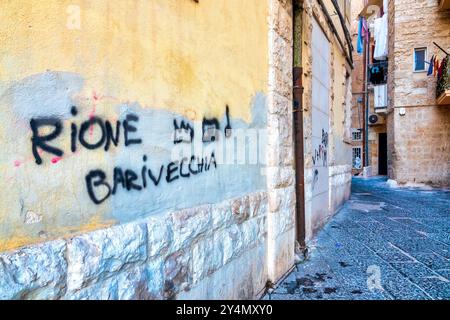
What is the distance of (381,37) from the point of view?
60.0 ft

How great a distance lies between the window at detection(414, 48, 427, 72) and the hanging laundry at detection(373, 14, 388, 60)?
8.93 ft

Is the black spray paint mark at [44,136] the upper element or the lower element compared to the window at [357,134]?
lower

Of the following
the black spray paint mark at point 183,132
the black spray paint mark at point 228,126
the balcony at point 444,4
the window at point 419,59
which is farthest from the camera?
the window at point 419,59

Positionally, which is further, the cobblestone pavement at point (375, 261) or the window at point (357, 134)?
the window at point (357, 134)

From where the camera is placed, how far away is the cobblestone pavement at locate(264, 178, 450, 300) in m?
3.38

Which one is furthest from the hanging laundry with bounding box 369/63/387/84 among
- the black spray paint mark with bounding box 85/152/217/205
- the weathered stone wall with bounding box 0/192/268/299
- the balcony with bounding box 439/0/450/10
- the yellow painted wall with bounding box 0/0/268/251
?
the black spray paint mark with bounding box 85/152/217/205

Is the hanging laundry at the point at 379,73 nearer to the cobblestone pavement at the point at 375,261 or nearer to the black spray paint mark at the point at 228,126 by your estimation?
the cobblestone pavement at the point at 375,261

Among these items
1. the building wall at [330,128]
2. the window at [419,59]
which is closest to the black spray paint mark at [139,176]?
the building wall at [330,128]

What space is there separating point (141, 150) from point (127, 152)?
4.2 inches

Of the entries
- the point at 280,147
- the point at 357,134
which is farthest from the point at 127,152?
the point at 357,134

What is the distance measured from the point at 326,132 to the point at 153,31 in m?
5.47

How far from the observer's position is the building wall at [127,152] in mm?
1321

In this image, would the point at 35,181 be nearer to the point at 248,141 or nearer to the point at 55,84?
the point at 55,84

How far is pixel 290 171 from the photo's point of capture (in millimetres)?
3973
